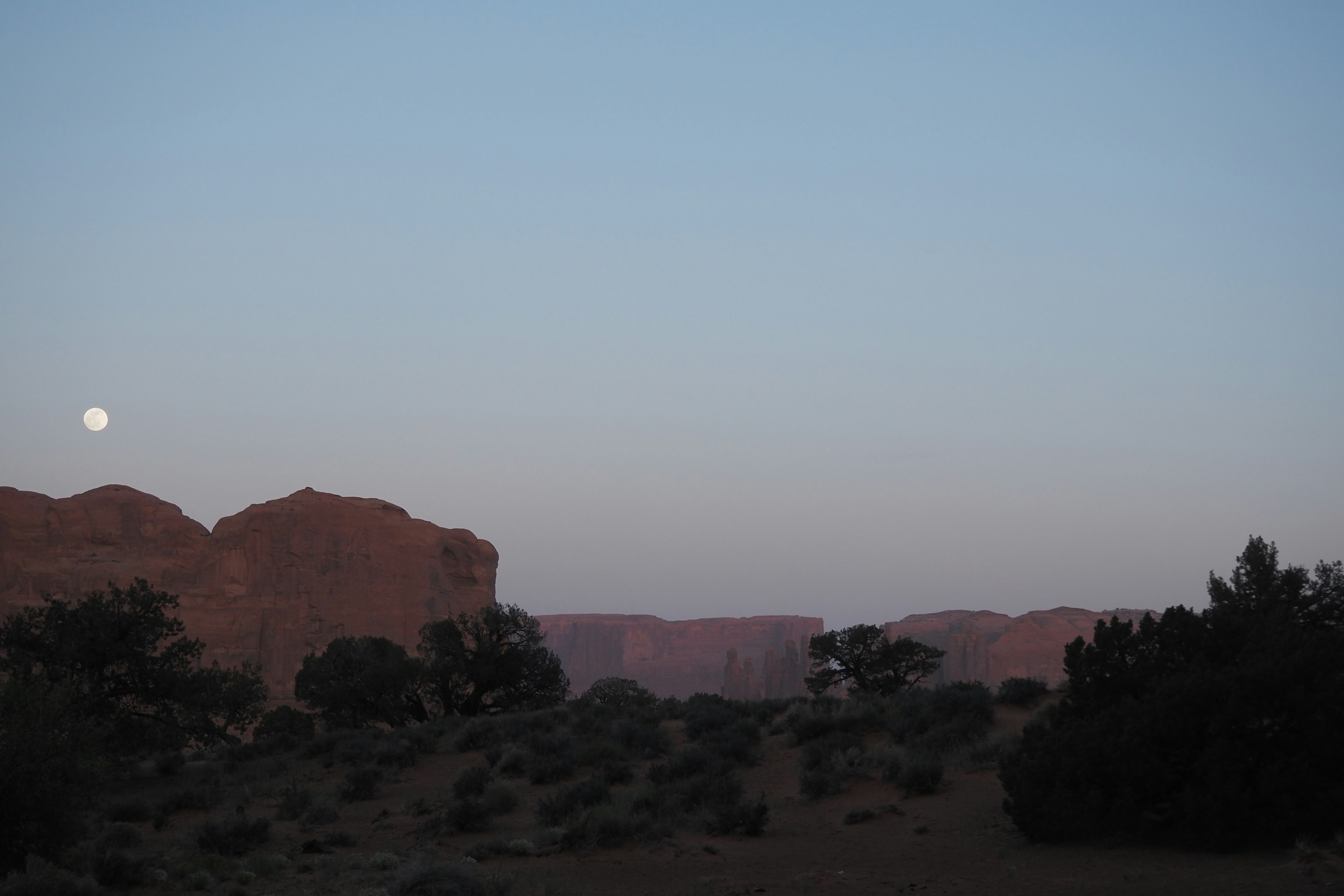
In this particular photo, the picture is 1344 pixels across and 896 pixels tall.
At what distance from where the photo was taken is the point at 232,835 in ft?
43.6

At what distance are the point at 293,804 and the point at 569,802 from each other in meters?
5.11

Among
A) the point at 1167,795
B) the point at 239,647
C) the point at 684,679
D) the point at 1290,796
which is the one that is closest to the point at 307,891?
the point at 1167,795

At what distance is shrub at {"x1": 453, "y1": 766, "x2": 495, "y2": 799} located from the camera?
52.3 ft

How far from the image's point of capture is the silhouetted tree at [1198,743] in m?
10.1

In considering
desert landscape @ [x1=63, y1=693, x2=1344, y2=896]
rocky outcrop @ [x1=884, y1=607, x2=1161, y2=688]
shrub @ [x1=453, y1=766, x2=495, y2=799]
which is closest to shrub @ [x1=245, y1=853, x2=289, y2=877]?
desert landscape @ [x1=63, y1=693, x2=1344, y2=896]

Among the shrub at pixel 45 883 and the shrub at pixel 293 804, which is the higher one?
the shrub at pixel 45 883

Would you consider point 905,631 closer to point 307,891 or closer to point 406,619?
point 406,619

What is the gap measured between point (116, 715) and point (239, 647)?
59565 millimetres

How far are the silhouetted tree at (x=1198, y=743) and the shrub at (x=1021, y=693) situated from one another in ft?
26.0

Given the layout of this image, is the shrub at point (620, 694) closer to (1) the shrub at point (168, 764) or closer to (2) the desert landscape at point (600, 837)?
(2) the desert landscape at point (600, 837)

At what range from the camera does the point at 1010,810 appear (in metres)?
12.0

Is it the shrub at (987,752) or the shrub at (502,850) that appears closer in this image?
the shrub at (502,850)

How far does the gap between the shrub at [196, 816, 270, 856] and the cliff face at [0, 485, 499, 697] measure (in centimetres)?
6635

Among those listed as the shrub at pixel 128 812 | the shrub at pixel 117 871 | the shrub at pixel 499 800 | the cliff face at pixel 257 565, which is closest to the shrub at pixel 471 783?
the shrub at pixel 499 800
